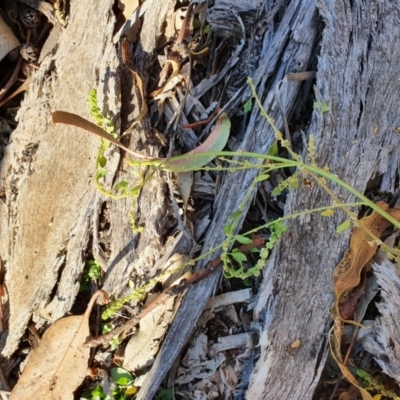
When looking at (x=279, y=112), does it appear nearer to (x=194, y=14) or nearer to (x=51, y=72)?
(x=194, y=14)

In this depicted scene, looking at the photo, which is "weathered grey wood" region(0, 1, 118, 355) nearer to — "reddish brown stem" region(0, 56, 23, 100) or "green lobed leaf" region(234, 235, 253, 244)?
"reddish brown stem" region(0, 56, 23, 100)

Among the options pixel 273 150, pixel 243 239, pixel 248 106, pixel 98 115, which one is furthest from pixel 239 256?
pixel 98 115

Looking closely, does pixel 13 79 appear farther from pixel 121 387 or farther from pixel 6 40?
pixel 121 387

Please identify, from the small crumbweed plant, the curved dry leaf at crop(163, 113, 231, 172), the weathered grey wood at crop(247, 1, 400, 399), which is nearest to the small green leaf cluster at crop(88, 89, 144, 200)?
the small crumbweed plant

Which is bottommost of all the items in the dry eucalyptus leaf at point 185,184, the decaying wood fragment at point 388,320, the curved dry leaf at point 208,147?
the decaying wood fragment at point 388,320

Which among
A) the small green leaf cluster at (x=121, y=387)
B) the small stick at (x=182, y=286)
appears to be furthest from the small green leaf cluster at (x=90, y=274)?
the small green leaf cluster at (x=121, y=387)

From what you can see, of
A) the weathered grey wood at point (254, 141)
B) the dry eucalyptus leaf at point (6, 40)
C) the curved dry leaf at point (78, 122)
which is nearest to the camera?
the curved dry leaf at point (78, 122)

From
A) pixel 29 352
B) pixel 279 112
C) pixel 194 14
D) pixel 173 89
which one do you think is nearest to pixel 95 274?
pixel 29 352

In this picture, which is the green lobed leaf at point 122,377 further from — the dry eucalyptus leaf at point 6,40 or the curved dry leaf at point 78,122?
the dry eucalyptus leaf at point 6,40
